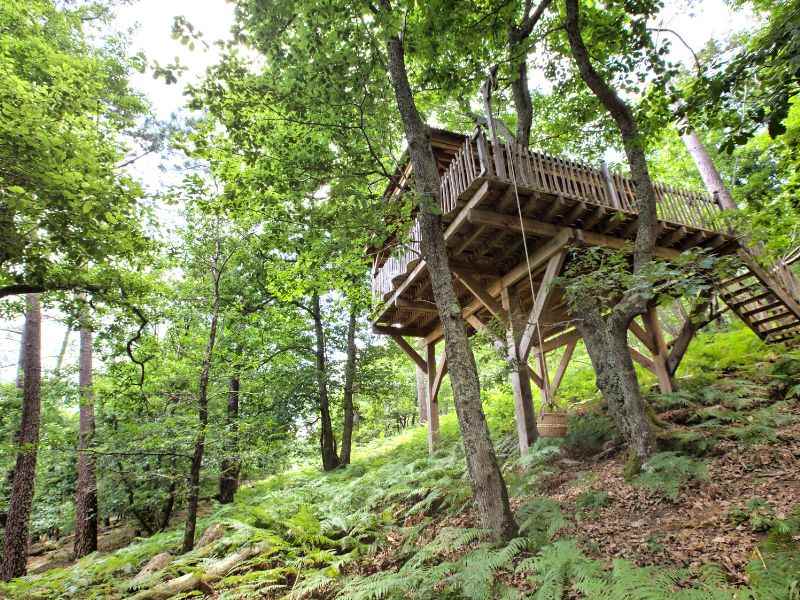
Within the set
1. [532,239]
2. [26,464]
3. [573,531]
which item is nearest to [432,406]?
[532,239]

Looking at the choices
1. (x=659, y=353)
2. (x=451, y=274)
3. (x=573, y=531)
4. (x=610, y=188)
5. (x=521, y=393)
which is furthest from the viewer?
(x=659, y=353)

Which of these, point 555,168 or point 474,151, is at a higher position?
point 474,151

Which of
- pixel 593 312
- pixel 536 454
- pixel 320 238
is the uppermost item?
pixel 320 238

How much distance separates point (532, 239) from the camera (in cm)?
768

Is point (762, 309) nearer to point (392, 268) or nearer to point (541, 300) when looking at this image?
point (541, 300)

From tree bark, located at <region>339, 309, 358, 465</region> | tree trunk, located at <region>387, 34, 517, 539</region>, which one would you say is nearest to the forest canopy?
tree trunk, located at <region>387, 34, 517, 539</region>

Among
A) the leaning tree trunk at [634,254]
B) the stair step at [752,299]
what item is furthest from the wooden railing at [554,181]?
the stair step at [752,299]

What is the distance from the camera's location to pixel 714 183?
10.9 meters

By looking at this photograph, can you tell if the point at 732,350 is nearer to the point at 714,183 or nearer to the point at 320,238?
the point at 714,183

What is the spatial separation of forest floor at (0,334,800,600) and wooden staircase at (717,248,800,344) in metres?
0.95

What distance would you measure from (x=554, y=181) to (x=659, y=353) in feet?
14.1

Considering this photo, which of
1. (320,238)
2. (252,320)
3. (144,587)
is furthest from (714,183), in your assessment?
(144,587)

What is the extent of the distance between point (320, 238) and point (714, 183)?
11046mm

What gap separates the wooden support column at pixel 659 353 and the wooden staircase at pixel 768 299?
51.4 inches
